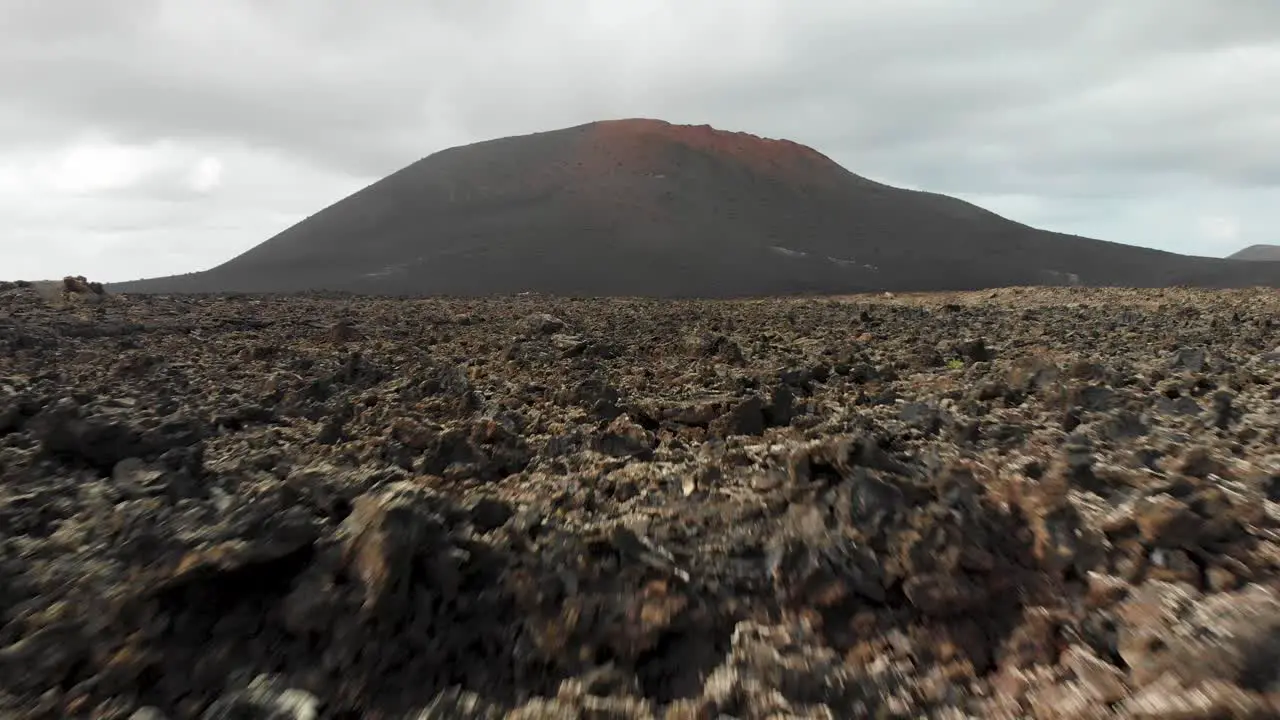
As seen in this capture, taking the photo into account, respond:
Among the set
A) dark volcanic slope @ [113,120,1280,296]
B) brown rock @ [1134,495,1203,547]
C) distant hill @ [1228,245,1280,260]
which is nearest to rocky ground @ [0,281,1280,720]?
brown rock @ [1134,495,1203,547]

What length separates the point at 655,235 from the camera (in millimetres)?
44031

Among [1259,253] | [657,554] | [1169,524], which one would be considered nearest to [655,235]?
[657,554]

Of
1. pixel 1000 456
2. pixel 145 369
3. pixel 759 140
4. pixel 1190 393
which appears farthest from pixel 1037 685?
pixel 759 140

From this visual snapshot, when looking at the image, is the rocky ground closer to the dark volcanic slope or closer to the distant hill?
the dark volcanic slope

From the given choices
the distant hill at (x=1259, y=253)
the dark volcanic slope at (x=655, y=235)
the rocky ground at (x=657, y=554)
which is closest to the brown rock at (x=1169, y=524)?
the rocky ground at (x=657, y=554)

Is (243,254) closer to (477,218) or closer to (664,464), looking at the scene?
(477,218)

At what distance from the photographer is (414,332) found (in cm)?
1061

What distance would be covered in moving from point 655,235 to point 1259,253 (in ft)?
231

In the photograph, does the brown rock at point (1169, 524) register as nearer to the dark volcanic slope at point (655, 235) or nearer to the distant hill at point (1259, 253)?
the dark volcanic slope at point (655, 235)

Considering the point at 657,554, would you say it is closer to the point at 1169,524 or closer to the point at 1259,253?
the point at 1169,524

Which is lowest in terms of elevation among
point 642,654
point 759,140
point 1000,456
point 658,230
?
point 642,654

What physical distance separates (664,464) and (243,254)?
4955 cm

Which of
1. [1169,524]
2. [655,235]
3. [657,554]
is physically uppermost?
[655,235]

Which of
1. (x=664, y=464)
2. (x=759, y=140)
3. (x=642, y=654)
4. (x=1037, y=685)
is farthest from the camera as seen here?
(x=759, y=140)
